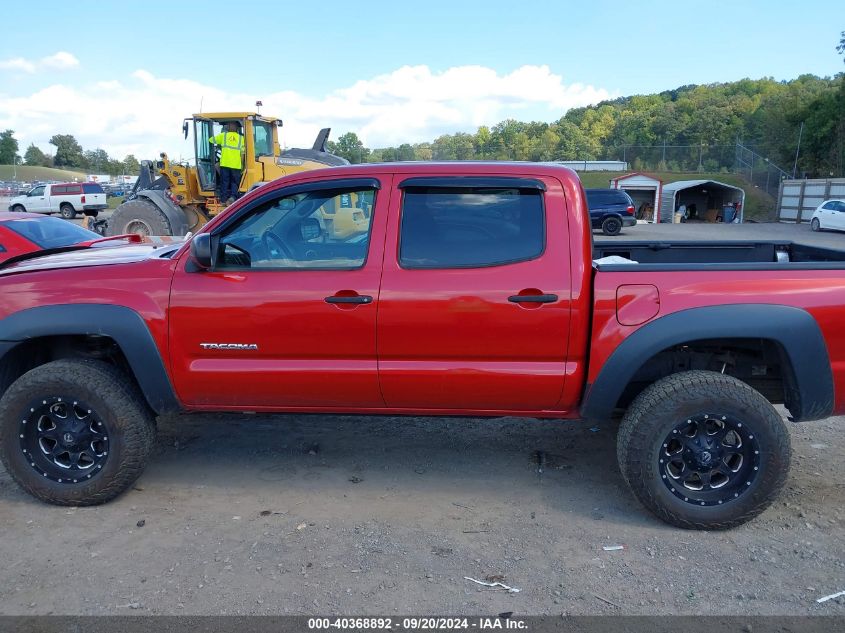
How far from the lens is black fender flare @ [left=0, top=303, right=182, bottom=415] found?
3756 millimetres

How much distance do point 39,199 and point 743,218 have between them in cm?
3964

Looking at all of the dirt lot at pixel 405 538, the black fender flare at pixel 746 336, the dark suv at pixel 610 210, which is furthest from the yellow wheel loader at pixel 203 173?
the dark suv at pixel 610 210

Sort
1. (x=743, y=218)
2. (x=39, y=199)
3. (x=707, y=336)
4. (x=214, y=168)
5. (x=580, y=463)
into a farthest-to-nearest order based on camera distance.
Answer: (x=743, y=218), (x=39, y=199), (x=214, y=168), (x=580, y=463), (x=707, y=336)

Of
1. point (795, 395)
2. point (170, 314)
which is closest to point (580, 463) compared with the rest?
point (795, 395)

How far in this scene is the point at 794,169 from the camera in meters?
45.4

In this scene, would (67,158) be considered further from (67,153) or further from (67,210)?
(67,210)

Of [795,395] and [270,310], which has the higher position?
[270,310]

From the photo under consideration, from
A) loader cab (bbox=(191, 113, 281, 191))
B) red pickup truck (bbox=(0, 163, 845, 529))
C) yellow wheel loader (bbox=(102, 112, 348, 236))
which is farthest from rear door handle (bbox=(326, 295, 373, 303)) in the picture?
loader cab (bbox=(191, 113, 281, 191))

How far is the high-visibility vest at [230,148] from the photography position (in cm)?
1391

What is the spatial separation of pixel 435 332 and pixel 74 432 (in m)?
2.20

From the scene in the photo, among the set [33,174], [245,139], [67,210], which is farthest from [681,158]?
[33,174]

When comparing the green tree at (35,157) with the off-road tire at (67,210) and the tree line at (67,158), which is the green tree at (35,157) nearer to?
the tree line at (67,158)

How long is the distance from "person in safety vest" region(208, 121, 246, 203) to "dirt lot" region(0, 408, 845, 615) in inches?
405

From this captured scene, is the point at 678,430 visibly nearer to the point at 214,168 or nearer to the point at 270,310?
the point at 270,310
